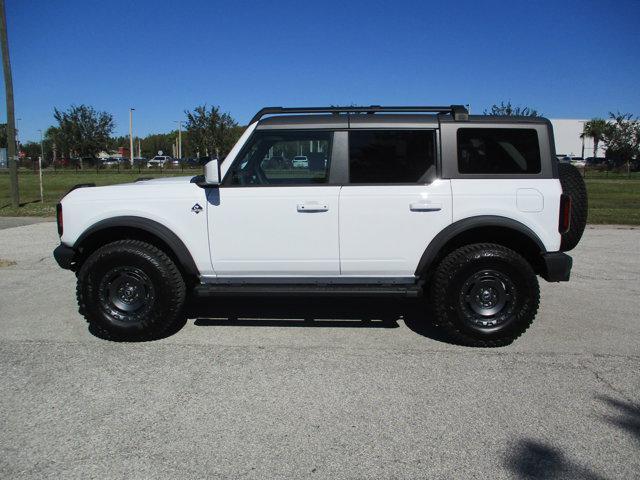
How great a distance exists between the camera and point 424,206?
4414mm

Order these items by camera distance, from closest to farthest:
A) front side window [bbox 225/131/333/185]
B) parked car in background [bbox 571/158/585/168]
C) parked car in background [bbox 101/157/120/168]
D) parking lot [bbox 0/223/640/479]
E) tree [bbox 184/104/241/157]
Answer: parking lot [bbox 0/223/640/479], front side window [bbox 225/131/333/185], tree [bbox 184/104/241/157], parked car in background [bbox 101/157/120/168], parked car in background [bbox 571/158/585/168]

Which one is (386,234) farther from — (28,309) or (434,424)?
(28,309)

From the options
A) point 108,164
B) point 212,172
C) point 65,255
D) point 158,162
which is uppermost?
point 158,162

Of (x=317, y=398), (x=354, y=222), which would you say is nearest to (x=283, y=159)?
(x=354, y=222)

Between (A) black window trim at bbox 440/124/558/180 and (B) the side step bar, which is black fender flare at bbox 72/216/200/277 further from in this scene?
(A) black window trim at bbox 440/124/558/180

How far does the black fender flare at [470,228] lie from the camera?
4398mm

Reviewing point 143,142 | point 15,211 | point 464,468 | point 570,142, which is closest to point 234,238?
point 464,468

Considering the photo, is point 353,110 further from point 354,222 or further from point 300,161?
point 354,222

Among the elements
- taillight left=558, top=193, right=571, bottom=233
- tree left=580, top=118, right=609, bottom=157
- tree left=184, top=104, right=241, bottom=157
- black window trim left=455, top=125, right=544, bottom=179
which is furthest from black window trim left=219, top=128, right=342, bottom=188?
tree left=580, top=118, right=609, bottom=157

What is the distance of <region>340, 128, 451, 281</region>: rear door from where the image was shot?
14.5ft

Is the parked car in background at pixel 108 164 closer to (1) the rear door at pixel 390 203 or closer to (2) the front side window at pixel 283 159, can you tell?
(2) the front side window at pixel 283 159

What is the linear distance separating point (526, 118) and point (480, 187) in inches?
30.5

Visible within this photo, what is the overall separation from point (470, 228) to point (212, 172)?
7.11ft

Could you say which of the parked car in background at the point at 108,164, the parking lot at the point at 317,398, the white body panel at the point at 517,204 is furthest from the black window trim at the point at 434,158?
the parked car in background at the point at 108,164
